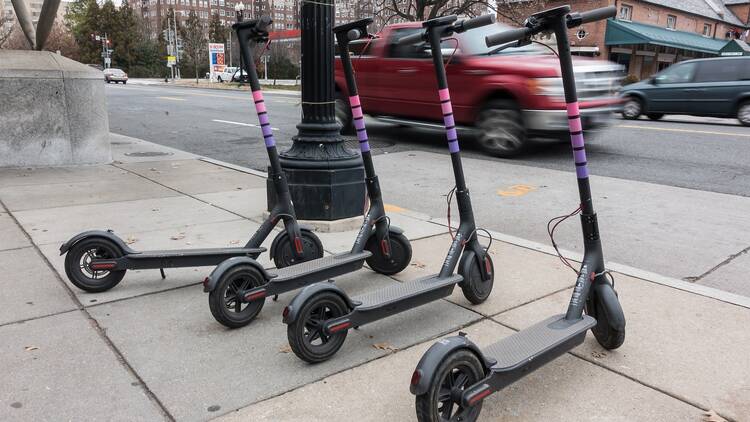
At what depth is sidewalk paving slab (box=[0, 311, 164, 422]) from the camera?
251 centimetres

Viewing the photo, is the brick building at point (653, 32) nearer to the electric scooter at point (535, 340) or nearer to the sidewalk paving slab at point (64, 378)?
the electric scooter at point (535, 340)

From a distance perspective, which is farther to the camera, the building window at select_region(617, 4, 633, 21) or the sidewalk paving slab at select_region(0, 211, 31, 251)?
the building window at select_region(617, 4, 633, 21)

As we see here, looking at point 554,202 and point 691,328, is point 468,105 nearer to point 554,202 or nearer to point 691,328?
point 554,202

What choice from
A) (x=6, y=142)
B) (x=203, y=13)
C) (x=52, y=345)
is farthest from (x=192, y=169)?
(x=203, y=13)

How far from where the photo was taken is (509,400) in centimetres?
270

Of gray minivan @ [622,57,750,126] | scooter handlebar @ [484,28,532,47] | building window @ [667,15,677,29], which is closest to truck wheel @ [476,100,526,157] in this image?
scooter handlebar @ [484,28,532,47]

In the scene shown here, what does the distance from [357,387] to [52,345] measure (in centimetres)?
165

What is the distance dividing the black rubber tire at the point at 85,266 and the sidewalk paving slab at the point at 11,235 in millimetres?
1301

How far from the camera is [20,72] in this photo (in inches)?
→ 305

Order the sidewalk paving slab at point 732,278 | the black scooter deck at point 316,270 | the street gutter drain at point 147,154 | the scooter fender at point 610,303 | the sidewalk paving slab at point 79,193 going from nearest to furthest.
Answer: the scooter fender at point 610,303 < the black scooter deck at point 316,270 < the sidewalk paving slab at point 732,278 < the sidewalk paving slab at point 79,193 < the street gutter drain at point 147,154

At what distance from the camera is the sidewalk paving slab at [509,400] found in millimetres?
2553

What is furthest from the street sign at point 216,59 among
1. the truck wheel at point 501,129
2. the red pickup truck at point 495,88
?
the truck wheel at point 501,129

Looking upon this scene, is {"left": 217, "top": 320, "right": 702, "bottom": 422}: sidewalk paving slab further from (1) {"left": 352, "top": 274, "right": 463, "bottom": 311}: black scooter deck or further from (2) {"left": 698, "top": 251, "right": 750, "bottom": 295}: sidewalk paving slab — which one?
(2) {"left": 698, "top": 251, "right": 750, "bottom": 295}: sidewalk paving slab

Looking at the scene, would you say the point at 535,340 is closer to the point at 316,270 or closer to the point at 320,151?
the point at 316,270
